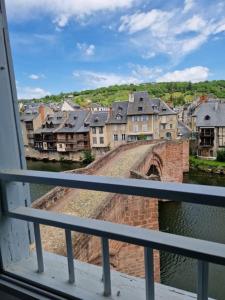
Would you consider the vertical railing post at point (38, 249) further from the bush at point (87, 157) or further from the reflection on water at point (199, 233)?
the bush at point (87, 157)

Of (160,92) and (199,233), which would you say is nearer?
(160,92)

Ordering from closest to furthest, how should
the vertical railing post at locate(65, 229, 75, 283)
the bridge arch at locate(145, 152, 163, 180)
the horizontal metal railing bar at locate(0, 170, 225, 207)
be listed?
the horizontal metal railing bar at locate(0, 170, 225, 207) < the vertical railing post at locate(65, 229, 75, 283) < the bridge arch at locate(145, 152, 163, 180)

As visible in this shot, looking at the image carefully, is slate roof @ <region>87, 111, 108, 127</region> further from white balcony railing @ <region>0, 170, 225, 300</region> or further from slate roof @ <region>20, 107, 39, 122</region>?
white balcony railing @ <region>0, 170, 225, 300</region>

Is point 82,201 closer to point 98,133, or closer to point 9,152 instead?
point 98,133

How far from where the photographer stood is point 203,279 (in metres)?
0.58

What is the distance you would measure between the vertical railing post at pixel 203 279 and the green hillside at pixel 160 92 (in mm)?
772

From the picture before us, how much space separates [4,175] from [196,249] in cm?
53

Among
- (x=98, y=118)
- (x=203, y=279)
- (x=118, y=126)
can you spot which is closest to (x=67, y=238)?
(x=203, y=279)

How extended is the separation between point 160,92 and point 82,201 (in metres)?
3.11

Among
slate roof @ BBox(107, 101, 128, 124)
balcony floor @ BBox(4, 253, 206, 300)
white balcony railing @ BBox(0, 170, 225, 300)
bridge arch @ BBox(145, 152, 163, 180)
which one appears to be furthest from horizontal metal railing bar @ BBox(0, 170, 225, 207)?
bridge arch @ BBox(145, 152, 163, 180)

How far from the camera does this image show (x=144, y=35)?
37.2 inches

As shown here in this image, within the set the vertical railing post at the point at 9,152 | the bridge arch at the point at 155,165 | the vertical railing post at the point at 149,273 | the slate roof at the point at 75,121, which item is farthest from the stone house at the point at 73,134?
the bridge arch at the point at 155,165

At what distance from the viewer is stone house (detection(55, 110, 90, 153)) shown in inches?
80.0

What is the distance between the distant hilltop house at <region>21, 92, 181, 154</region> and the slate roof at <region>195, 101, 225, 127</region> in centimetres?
16
